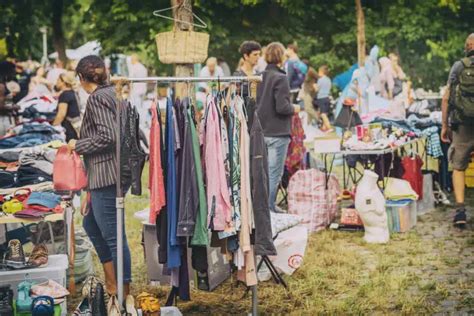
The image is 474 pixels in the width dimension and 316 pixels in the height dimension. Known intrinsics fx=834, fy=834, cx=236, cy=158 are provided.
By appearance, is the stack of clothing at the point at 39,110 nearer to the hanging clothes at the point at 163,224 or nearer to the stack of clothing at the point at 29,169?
the stack of clothing at the point at 29,169

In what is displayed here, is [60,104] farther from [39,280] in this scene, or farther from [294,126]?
[39,280]

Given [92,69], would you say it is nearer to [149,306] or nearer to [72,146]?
[72,146]

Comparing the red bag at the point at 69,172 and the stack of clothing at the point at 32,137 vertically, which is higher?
the stack of clothing at the point at 32,137

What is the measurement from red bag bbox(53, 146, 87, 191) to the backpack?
4.23m

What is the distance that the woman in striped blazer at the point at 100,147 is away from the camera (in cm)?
582

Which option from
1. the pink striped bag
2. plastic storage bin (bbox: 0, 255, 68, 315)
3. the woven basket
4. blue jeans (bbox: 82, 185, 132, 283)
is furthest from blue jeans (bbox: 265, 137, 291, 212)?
plastic storage bin (bbox: 0, 255, 68, 315)

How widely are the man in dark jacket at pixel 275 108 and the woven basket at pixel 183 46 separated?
4.37 ft

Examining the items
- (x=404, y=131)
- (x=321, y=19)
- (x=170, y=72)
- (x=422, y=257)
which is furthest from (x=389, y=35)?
(x=422, y=257)

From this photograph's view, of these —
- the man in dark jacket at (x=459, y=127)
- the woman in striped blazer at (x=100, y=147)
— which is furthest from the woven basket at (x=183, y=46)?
the man in dark jacket at (x=459, y=127)

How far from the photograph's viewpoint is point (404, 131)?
9.95 metres

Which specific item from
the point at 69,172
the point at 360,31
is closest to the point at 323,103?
the point at 360,31

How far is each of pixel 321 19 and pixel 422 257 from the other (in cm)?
1524

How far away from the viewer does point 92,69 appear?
5961mm

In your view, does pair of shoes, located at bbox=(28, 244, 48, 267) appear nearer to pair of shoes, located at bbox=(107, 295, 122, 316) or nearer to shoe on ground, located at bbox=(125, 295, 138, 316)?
Result: shoe on ground, located at bbox=(125, 295, 138, 316)
